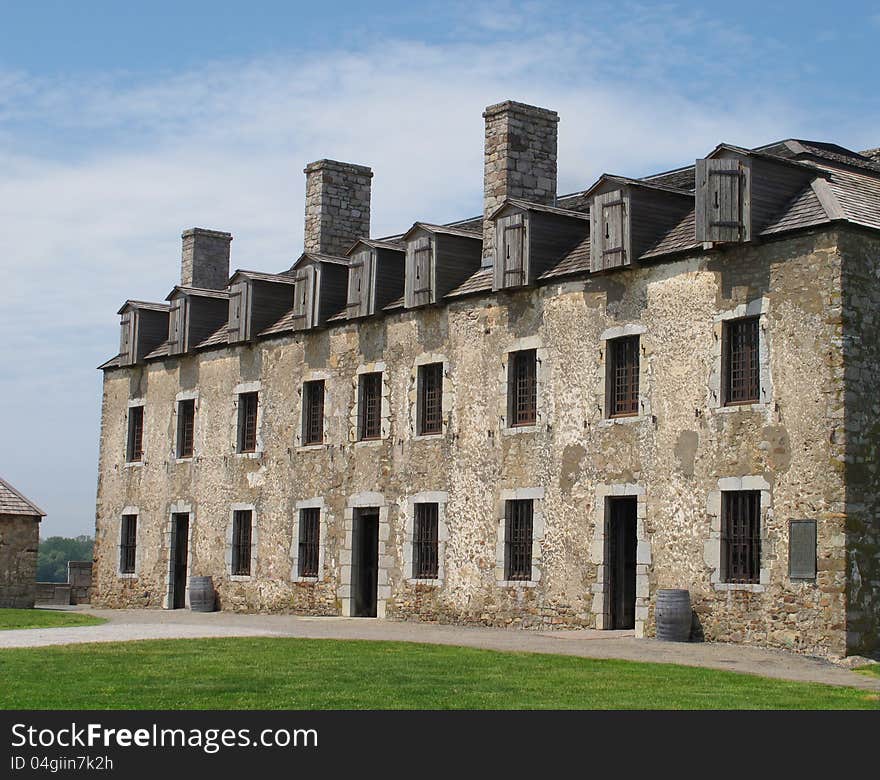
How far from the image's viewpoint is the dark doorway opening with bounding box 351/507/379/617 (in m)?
29.3

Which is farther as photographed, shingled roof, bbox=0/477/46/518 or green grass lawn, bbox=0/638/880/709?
shingled roof, bbox=0/477/46/518

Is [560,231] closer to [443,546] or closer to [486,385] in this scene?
[486,385]

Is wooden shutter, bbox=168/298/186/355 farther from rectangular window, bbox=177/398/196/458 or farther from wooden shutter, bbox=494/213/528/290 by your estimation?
wooden shutter, bbox=494/213/528/290

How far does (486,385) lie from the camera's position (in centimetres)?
2677

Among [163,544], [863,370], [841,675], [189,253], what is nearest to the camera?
[841,675]

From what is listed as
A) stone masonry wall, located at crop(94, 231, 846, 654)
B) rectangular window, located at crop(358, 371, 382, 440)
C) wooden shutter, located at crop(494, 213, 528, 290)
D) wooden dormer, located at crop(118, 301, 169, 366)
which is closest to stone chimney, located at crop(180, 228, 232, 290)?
wooden dormer, located at crop(118, 301, 169, 366)

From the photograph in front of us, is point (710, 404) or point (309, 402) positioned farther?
point (309, 402)

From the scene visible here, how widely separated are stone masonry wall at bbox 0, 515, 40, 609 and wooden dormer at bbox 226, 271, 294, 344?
6.83 meters

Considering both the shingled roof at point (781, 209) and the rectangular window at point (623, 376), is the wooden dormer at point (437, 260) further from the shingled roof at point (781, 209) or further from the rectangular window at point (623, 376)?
the rectangular window at point (623, 376)

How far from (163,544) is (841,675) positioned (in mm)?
20039

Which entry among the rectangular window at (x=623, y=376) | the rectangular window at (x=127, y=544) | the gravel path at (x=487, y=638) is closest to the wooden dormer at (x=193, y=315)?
the rectangular window at (x=127, y=544)

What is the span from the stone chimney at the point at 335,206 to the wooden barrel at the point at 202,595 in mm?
7831
